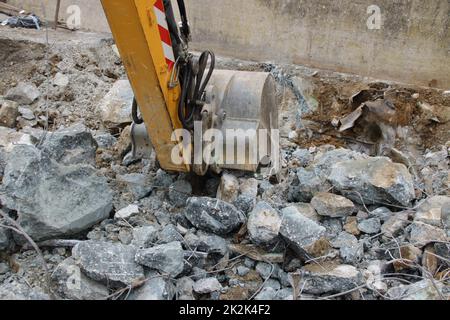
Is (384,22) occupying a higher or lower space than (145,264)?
higher

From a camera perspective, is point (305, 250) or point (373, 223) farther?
point (373, 223)

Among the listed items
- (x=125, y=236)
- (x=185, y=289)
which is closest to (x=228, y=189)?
(x=125, y=236)

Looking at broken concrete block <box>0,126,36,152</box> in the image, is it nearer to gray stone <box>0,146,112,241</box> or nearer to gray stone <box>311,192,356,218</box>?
gray stone <box>0,146,112,241</box>

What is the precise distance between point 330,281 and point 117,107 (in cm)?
215

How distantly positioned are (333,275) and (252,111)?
121 cm

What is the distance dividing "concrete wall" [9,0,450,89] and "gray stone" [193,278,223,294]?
2826 mm

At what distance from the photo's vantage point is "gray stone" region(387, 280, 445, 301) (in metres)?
2.82

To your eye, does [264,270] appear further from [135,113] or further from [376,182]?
[135,113]

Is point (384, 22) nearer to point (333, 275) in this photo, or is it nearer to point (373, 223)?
point (373, 223)

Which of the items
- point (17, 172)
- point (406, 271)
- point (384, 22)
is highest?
point (384, 22)

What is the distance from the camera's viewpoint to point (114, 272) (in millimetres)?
2889

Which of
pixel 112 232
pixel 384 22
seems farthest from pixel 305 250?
pixel 384 22
